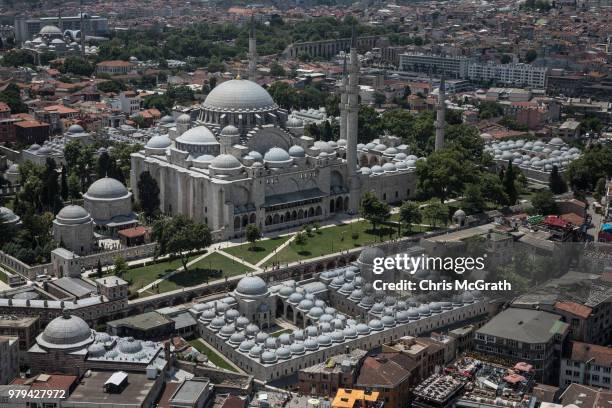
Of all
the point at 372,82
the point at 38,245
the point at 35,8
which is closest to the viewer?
the point at 38,245

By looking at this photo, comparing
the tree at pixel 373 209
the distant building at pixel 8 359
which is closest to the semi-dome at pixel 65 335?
the distant building at pixel 8 359

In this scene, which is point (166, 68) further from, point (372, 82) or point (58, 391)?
point (58, 391)

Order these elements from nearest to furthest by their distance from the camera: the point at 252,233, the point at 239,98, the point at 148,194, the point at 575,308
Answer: the point at 575,308 → the point at 252,233 → the point at 148,194 → the point at 239,98

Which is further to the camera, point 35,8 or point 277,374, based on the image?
point 35,8

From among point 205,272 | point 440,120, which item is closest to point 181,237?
point 205,272

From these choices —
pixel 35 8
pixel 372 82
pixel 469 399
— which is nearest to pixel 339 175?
pixel 469 399

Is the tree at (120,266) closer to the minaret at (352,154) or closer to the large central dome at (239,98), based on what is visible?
the large central dome at (239,98)

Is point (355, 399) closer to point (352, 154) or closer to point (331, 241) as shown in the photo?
point (331, 241)
